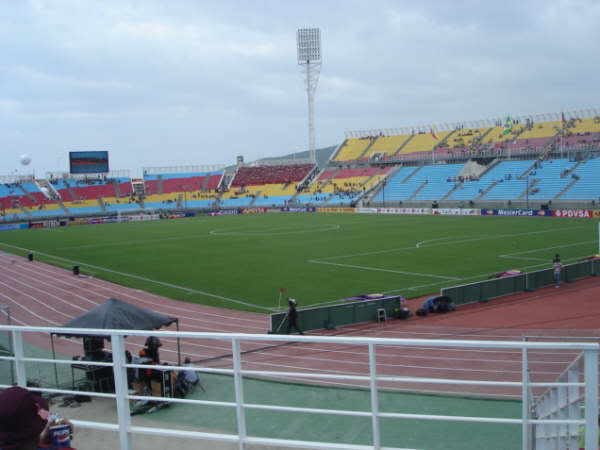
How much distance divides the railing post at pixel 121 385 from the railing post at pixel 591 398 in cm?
336

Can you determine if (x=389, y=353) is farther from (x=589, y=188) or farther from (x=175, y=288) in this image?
(x=589, y=188)

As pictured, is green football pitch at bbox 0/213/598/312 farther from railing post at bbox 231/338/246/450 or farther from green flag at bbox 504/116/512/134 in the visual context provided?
green flag at bbox 504/116/512/134

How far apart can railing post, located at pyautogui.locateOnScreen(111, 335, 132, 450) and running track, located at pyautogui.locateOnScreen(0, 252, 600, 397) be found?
3747mm

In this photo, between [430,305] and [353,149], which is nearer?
[430,305]

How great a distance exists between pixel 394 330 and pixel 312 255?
1772cm

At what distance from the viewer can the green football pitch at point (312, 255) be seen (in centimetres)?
2413

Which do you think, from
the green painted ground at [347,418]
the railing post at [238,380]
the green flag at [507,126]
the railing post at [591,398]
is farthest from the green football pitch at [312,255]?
the green flag at [507,126]

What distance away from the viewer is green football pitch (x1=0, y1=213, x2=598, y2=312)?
2413cm

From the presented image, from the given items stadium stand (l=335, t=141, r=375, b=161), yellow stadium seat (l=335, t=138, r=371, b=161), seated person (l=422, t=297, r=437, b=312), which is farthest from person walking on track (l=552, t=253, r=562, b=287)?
yellow stadium seat (l=335, t=138, r=371, b=161)

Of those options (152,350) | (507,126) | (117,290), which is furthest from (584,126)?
(152,350)

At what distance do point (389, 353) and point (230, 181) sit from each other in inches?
3802

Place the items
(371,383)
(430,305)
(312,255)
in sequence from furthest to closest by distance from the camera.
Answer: (312,255) → (430,305) → (371,383)

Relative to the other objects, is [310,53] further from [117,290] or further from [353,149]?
[117,290]

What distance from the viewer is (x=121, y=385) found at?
4.39m
